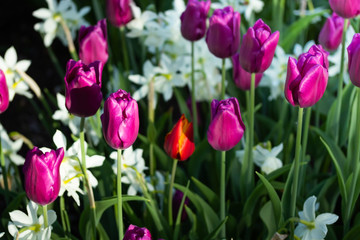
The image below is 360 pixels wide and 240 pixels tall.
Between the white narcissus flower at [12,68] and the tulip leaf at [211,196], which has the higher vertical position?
the white narcissus flower at [12,68]

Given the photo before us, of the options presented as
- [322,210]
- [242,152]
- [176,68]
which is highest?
[176,68]

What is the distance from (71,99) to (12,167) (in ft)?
2.76

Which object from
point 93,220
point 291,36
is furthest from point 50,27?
point 93,220

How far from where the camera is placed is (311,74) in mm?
1242

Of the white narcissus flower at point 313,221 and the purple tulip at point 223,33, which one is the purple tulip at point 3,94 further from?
the white narcissus flower at point 313,221

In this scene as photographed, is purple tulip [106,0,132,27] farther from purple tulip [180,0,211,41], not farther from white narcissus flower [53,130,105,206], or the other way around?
white narcissus flower [53,130,105,206]

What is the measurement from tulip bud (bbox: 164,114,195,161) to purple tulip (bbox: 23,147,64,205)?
284 mm

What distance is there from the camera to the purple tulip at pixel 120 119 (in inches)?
47.3

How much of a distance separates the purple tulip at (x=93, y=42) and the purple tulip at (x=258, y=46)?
436 millimetres

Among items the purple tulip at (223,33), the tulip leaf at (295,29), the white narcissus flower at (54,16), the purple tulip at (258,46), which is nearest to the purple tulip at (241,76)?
the purple tulip at (223,33)

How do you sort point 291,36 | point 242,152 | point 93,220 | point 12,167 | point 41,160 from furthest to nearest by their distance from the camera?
point 291,36 → point 12,167 → point 242,152 → point 93,220 → point 41,160

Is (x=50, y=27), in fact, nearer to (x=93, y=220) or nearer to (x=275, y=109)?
(x=275, y=109)

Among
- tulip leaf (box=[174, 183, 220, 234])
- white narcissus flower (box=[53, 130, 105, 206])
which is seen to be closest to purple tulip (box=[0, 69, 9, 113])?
white narcissus flower (box=[53, 130, 105, 206])

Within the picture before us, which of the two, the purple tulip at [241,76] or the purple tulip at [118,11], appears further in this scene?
the purple tulip at [118,11]
